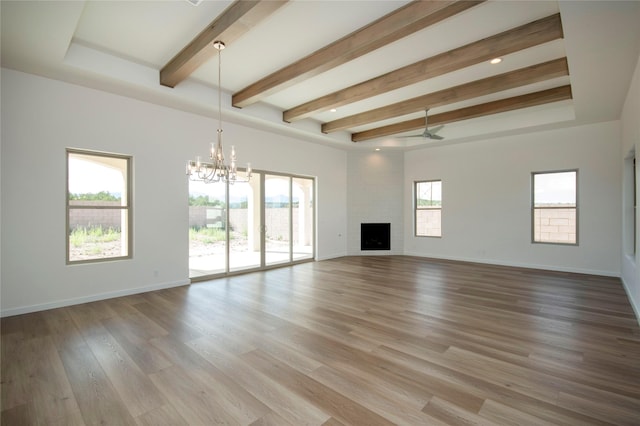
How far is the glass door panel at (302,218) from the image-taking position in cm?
771

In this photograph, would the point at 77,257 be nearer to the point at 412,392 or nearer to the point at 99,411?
the point at 99,411

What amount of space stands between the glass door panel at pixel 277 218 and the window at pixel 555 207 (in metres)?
5.72

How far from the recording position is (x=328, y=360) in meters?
2.73

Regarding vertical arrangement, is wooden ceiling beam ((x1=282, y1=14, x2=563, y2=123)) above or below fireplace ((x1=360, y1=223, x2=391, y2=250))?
above

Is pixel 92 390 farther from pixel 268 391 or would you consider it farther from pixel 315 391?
pixel 315 391

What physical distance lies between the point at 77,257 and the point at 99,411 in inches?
130

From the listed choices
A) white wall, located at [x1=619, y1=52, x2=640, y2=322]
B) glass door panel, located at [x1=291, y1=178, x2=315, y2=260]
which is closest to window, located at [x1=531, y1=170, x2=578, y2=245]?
white wall, located at [x1=619, y1=52, x2=640, y2=322]

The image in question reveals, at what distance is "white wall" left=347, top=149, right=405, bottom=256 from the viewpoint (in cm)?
901

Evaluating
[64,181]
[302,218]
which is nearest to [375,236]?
[302,218]

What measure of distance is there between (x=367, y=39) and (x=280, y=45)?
1.14 meters

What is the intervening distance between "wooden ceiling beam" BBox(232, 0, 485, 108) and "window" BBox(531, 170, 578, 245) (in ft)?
18.3

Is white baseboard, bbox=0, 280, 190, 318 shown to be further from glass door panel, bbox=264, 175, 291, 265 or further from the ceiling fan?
the ceiling fan

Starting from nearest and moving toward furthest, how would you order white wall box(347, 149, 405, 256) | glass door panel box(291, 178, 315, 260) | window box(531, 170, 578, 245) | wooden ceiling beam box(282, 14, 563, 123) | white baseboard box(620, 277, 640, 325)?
wooden ceiling beam box(282, 14, 563, 123), white baseboard box(620, 277, 640, 325), window box(531, 170, 578, 245), glass door panel box(291, 178, 315, 260), white wall box(347, 149, 405, 256)

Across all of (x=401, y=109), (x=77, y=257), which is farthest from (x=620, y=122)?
(x=77, y=257)
